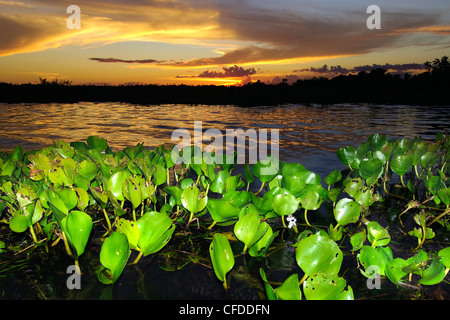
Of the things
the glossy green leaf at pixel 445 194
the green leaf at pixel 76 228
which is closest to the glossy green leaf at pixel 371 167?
the glossy green leaf at pixel 445 194

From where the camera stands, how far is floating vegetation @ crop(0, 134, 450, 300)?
1.48m

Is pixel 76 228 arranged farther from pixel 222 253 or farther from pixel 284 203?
pixel 284 203

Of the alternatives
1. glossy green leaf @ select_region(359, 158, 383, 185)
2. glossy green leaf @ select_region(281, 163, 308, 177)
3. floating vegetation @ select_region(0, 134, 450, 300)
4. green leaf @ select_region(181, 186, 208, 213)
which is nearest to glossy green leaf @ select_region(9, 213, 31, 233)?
floating vegetation @ select_region(0, 134, 450, 300)

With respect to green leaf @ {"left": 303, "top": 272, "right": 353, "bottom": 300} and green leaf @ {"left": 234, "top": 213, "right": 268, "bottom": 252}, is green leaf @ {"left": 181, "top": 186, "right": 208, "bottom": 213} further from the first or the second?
green leaf @ {"left": 303, "top": 272, "right": 353, "bottom": 300}

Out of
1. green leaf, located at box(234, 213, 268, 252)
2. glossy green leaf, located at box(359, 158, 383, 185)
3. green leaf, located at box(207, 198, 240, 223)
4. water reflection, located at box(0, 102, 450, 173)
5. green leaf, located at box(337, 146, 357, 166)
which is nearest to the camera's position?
green leaf, located at box(234, 213, 268, 252)

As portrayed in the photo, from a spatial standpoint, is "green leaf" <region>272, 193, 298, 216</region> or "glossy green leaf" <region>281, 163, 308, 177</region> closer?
"green leaf" <region>272, 193, 298, 216</region>

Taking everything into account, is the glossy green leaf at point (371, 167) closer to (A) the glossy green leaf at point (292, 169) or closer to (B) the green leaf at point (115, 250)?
(A) the glossy green leaf at point (292, 169)

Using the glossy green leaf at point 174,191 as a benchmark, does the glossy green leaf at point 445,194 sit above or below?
below

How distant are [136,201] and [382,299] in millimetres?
1433

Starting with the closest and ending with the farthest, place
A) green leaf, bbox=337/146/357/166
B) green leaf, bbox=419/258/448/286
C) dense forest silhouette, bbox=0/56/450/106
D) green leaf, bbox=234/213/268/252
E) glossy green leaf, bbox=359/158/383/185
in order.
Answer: green leaf, bbox=419/258/448/286, green leaf, bbox=234/213/268/252, glossy green leaf, bbox=359/158/383/185, green leaf, bbox=337/146/357/166, dense forest silhouette, bbox=0/56/450/106

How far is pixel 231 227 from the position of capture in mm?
2678

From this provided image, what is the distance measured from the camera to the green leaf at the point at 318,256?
143 centimetres

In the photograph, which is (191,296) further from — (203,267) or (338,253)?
(338,253)
